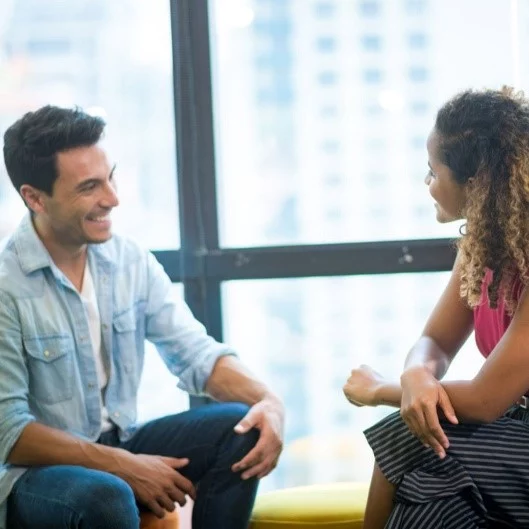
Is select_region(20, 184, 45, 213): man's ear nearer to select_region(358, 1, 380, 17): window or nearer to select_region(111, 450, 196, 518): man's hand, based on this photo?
select_region(111, 450, 196, 518): man's hand

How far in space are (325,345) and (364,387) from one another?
3.00ft

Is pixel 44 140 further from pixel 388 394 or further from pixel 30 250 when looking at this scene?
pixel 388 394

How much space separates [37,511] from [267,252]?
45.7 inches

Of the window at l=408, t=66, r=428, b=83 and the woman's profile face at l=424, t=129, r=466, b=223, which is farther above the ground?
the window at l=408, t=66, r=428, b=83

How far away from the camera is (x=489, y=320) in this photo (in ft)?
6.86

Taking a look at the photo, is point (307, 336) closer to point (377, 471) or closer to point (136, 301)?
point (136, 301)

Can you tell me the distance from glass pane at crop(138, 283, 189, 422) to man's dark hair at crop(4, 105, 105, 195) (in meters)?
0.87

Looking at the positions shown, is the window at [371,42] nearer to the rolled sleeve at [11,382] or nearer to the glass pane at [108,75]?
the glass pane at [108,75]

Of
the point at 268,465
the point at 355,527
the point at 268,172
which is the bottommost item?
the point at 355,527

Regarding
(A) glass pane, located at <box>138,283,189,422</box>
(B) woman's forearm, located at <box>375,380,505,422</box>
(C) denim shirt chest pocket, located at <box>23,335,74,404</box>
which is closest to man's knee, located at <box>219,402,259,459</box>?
(C) denim shirt chest pocket, located at <box>23,335,74,404</box>

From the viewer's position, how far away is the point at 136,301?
249 cm

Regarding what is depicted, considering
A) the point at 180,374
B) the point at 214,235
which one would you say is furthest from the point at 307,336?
the point at 180,374

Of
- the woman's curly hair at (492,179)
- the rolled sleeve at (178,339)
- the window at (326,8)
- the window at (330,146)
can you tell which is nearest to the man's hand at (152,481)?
the rolled sleeve at (178,339)

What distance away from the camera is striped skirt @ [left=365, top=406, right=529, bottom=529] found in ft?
6.11
